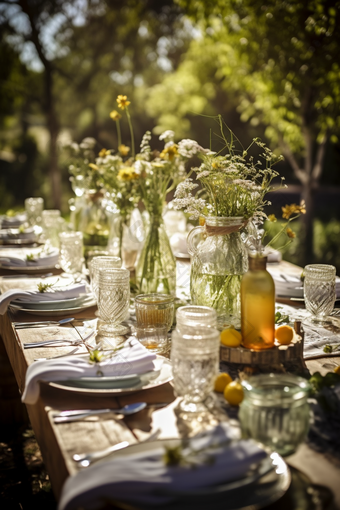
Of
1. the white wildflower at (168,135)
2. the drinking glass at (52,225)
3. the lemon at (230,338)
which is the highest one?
the white wildflower at (168,135)

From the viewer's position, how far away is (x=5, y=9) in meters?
8.79

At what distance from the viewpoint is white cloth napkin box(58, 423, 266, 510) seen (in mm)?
828

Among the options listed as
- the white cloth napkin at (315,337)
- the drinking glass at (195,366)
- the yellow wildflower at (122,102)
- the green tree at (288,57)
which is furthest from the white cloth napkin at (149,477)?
the green tree at (288,57)

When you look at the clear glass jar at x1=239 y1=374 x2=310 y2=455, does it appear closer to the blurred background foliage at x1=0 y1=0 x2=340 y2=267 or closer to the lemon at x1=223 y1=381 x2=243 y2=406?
the lemon at x1=223 y1=381 x2=243 y2=406

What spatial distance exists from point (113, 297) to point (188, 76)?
8733 millimetres

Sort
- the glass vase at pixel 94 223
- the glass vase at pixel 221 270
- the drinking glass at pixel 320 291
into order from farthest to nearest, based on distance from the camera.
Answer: the glass vase at pixel 94 223
the drinking glass at pixel 320 291
the glass vase at pixel 221 270

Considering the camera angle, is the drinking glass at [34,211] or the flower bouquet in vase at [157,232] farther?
the drinking glass at [34,211]

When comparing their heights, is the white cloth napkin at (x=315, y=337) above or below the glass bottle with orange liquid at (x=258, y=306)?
below

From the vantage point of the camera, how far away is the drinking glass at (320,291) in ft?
5.88

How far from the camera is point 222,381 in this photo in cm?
126

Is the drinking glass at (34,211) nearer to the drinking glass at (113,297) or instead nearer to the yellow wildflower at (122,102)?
the yellow wildflower at (122,102)

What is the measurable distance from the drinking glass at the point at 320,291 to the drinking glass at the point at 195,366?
2.37 ft

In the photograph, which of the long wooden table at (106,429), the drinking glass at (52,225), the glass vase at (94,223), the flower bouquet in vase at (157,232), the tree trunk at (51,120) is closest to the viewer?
the long wooden table at (106,429)

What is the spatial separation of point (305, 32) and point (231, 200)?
3.62 m
